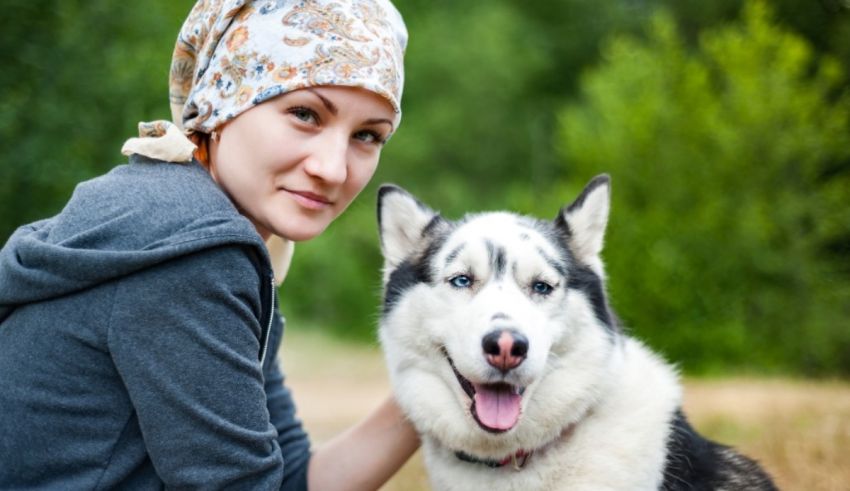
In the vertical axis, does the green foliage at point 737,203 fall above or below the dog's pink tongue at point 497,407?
above

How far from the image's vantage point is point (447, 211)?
1981 cm

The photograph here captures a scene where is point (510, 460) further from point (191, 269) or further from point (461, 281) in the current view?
point (191, 269)

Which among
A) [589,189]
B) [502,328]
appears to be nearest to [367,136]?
[502,328]

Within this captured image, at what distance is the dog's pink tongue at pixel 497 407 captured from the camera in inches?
103

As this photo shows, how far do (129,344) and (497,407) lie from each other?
1.10 meters

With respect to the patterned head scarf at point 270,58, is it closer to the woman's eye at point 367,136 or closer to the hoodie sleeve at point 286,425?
the woman's eye at point 367,136

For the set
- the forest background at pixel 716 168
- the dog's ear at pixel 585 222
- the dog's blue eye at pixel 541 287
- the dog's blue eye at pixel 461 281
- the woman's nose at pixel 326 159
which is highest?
Result: the forest background at pixel 716 168

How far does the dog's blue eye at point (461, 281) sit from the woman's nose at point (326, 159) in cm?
58

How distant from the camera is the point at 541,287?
2816mm

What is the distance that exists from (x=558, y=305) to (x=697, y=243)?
501 inches

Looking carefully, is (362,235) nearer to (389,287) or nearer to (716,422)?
(716,422)

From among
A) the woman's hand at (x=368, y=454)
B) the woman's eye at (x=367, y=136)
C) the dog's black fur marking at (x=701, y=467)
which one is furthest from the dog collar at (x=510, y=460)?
the woman's eye at (x=367, y=136)

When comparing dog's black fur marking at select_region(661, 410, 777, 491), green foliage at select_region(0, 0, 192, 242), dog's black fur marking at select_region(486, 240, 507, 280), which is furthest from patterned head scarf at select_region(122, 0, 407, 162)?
green foliage at select_region(0, 0, 192, 242)

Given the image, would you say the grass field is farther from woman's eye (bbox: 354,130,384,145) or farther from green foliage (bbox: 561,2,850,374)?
green foliage (bbox: 561,2,850,374)
